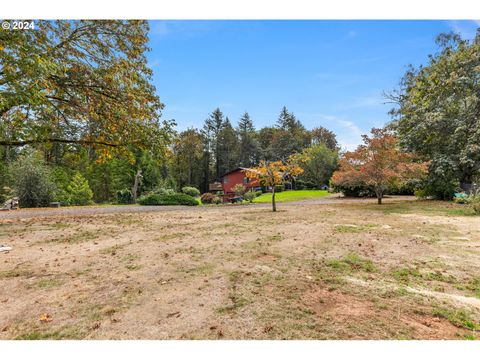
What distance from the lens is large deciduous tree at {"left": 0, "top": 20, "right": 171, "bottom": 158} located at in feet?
23.0

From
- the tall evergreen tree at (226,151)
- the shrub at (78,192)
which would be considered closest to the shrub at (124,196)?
the shrub at (78,192)

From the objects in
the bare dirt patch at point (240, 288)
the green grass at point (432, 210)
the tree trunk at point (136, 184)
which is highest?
the tree trunk at point (136, 184)

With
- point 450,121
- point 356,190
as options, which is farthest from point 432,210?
point 356,190

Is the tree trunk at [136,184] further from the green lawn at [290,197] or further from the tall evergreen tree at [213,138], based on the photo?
the tall evergreen tree at [213,138]

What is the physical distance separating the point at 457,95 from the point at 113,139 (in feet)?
61.0

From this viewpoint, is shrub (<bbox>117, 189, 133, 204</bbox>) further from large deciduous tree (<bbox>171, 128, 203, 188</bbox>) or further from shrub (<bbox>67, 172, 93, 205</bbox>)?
large deciduous tree (<bbox>171, 128, 203, 188</bbox>)

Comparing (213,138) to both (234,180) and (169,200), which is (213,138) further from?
(169,200)

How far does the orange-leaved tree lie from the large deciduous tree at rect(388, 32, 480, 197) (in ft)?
6.30

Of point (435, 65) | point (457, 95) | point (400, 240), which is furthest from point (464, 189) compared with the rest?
point (400, 240)

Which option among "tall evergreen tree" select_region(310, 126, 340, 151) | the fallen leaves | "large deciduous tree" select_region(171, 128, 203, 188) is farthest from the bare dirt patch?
"tall evergreen tree" select_region(310, 126, 340, 151)

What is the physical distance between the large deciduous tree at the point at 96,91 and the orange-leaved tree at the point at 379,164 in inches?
418

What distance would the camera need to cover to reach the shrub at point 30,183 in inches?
653

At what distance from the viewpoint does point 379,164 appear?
13719mm
